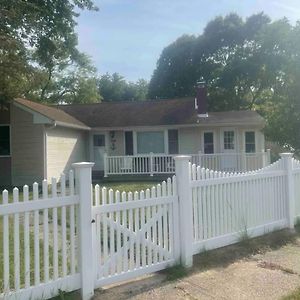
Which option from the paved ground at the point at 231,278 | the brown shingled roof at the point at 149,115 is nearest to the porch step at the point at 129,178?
the brown shingled roof at the point at 149,115

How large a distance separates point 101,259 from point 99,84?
5839cm

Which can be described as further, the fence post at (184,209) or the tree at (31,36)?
the tree at (31,36)

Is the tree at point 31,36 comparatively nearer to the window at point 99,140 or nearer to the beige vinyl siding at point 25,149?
the beige vinyl siding at point 25,149

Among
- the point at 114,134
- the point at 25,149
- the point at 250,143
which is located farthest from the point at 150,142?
the point at 25,149

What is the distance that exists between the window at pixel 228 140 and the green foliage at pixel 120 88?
36309mm

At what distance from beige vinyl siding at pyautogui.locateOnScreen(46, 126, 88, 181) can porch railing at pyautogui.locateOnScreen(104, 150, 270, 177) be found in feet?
6.34

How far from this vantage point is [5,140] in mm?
20500

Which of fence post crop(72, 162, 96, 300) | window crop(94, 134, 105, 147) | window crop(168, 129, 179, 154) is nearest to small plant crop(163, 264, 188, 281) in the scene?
fence post crop(72, 162, 96, 300)

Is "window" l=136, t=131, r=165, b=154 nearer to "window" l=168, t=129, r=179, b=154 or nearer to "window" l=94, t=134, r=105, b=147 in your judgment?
"window" l=168, t=129, r=179, b=154

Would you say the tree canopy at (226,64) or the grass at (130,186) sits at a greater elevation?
the tree canopy at (226,64)

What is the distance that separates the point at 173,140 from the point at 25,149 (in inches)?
317

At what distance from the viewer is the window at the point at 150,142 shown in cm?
2400

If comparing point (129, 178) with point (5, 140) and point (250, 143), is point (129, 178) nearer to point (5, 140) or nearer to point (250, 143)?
point (5, 140)

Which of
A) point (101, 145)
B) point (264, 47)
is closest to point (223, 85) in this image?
point (264, 47)
